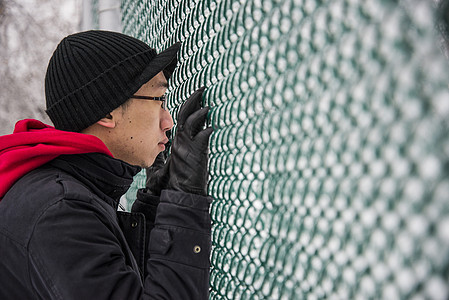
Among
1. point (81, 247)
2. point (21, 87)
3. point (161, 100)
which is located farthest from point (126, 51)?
point (21, 87)

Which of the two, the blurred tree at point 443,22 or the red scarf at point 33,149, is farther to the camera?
the red scarf at point 33,149

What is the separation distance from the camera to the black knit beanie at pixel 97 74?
51.7 inches

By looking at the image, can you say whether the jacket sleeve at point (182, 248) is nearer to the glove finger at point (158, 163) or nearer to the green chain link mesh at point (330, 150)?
the green chain link mesh at point (330, 150)

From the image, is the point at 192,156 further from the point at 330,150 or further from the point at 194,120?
the point at 330,150

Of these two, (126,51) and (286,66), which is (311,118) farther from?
(126,51)

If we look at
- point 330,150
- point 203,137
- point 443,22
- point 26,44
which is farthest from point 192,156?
point 26,44

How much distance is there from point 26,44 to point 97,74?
2.40m

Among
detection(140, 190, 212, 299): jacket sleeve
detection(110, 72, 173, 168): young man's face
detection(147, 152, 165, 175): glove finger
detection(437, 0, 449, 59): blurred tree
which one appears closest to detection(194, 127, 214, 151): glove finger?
detection(140, 190, 212, 299): jacket sleeve

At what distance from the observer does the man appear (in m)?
1.01

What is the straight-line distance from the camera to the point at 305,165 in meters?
0.74

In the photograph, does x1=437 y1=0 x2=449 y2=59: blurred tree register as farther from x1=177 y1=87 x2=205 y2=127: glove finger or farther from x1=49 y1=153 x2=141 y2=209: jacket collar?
x1=49 y1=153 x2=141 y2=209: jacket collar

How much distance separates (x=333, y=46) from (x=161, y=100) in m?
0.82

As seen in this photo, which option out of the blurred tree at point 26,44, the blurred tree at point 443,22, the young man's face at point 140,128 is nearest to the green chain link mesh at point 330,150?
the blurred tree at point 443,22

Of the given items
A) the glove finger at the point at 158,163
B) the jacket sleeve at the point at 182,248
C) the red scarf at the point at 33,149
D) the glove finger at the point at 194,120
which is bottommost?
the jacket sleeve at the point at 182,248
